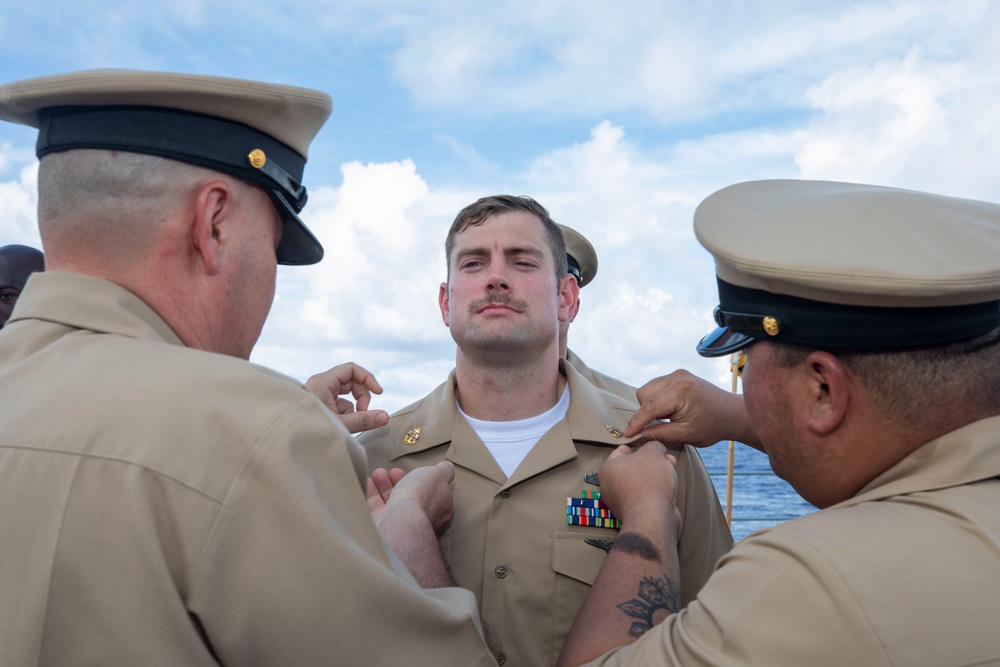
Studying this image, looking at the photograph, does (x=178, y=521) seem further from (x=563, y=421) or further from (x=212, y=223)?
(x=563, y=421)

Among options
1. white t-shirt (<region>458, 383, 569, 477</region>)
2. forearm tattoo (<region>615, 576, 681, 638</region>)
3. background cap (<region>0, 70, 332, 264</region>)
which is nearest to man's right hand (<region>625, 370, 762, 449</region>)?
white t-shirt (<region>458, 383, 569, 477</region>)

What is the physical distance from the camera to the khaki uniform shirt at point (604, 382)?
5.56m

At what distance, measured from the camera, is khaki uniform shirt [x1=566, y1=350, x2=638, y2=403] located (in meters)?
5.56

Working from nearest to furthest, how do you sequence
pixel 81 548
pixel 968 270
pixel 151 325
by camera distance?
pixel 81 548 → pixel 151 325 → pixel 968 270

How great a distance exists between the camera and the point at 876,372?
219 cm

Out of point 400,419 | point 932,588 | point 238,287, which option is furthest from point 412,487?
point 932,588

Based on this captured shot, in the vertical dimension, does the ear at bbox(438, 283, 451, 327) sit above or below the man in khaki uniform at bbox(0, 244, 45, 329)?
below

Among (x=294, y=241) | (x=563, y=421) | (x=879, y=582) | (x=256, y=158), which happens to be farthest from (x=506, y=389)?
(x=879, y=582)

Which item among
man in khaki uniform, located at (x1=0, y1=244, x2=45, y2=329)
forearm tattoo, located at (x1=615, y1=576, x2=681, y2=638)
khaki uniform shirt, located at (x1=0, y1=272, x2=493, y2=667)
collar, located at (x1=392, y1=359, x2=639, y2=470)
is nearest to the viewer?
khaki uniform shirt, located at (x1=0, y1=272, x2=493, y2=667)

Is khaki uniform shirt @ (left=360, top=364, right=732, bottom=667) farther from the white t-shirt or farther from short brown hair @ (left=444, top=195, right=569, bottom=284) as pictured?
short brown hair @ (left=444, top=195, right=569, bottom=284)

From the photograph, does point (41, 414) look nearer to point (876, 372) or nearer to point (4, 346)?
point (4, 346)

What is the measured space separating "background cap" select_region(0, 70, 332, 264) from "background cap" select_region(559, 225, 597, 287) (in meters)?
4.34

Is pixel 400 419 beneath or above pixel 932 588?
above

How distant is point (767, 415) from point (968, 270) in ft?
2.10
